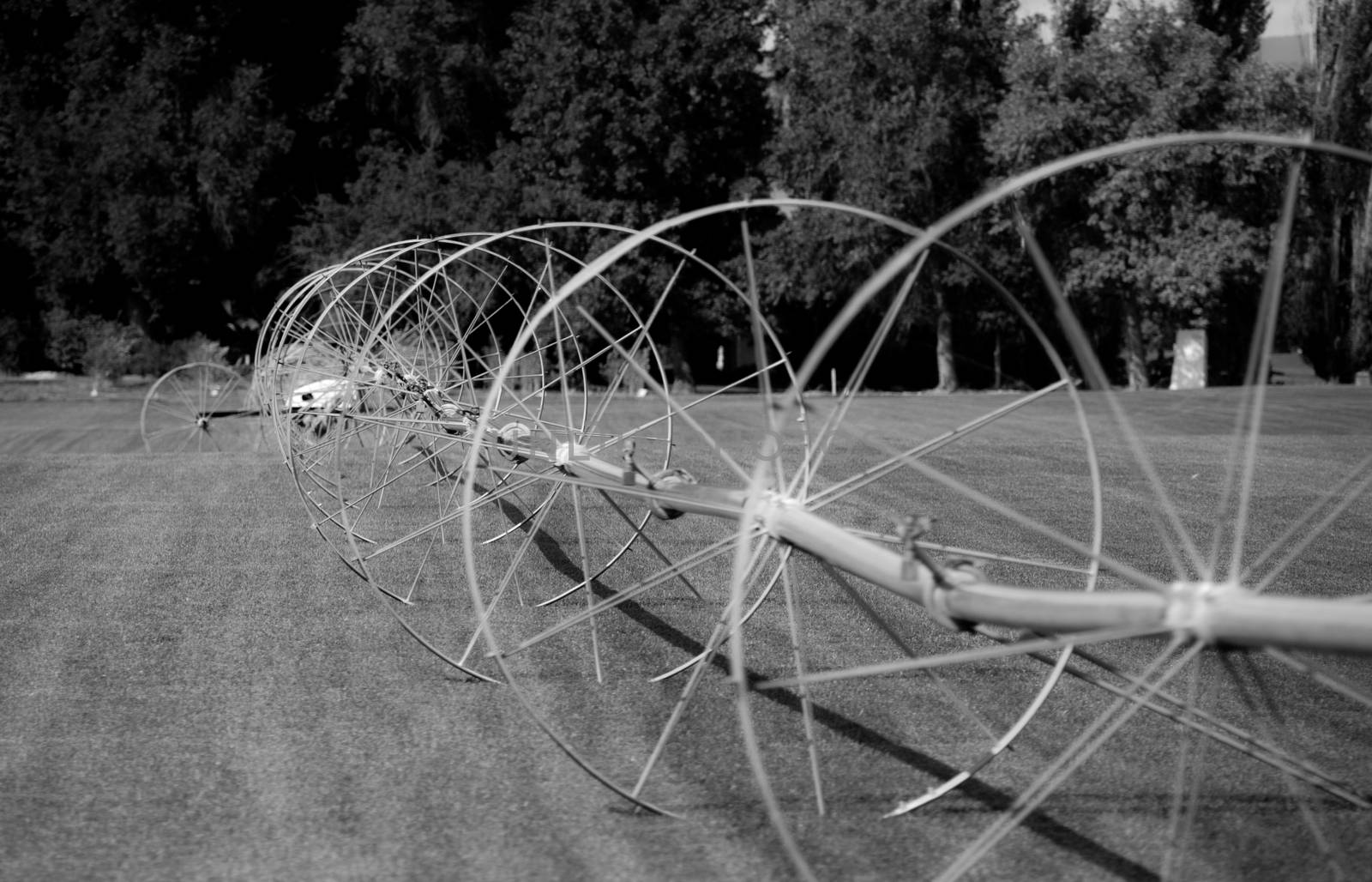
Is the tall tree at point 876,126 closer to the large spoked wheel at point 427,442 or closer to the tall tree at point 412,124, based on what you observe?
the tall tree at point 412,124

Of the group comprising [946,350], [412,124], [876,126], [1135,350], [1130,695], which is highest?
[412,124]

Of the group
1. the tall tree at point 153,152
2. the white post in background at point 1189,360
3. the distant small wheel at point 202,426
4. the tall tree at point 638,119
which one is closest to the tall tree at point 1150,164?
the white post in background at point 1189,360

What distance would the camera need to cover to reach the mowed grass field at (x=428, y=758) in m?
4.42

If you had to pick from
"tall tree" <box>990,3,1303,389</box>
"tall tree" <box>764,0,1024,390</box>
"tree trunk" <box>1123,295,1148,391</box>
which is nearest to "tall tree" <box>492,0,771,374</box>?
"tall tree" <box>764,0,1024,390</box>

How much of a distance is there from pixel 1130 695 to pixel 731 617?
1331mm

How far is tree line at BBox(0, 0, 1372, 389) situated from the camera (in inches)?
1078

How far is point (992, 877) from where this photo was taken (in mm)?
4203

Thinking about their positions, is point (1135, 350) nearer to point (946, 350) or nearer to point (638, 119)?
point (946, 350)

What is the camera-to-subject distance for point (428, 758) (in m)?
5.40

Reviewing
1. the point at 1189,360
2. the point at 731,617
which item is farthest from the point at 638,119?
the point at 731,617

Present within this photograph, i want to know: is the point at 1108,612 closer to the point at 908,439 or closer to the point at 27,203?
the point at 908,439

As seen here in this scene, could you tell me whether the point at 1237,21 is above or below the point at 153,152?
above

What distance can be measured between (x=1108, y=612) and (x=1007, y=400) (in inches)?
856

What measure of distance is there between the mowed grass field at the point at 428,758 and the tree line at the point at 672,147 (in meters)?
18.7
